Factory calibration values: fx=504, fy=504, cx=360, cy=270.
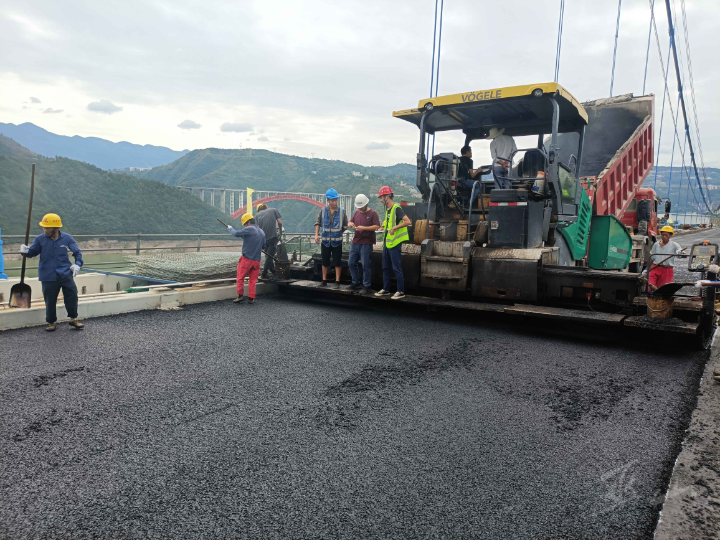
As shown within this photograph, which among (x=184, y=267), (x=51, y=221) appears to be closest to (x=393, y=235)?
(x=184, y=267)

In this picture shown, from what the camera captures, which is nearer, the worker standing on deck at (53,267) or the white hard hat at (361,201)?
the worker standing on deck at (53,267)

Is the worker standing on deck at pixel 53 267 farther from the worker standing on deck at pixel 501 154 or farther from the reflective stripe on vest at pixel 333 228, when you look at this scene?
the worker standing on deck at pixel 501 154

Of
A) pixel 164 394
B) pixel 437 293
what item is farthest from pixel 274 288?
pixel 164 394

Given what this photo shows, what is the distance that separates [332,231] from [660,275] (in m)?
4.65

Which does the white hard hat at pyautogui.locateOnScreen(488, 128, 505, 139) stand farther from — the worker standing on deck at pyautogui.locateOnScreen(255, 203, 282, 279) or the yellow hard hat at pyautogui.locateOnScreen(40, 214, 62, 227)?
the yellow hard hat at pyautogui.locateOnScreen(40, 214, 62, 227)

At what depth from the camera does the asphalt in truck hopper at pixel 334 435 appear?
226 centimetres

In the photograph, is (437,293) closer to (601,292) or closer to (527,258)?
(527,258)

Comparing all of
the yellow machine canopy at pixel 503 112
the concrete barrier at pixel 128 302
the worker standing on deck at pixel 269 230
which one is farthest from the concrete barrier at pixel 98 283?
the yellow machine canopy at pixel 503 112

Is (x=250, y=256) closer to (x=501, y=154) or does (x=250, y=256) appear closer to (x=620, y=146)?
(x=501, y=154)

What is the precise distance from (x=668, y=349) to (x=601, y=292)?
91 cm

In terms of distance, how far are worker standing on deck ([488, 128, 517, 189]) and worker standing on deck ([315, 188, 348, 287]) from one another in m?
2.39

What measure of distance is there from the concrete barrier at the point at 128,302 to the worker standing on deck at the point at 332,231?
1263 mm

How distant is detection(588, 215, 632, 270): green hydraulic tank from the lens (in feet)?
24.5

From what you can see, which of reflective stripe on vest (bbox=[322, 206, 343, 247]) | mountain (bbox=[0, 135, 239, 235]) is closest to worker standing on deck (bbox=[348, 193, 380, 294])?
reflective stripe on vest (bbox=[322, 206, 343, 247])
